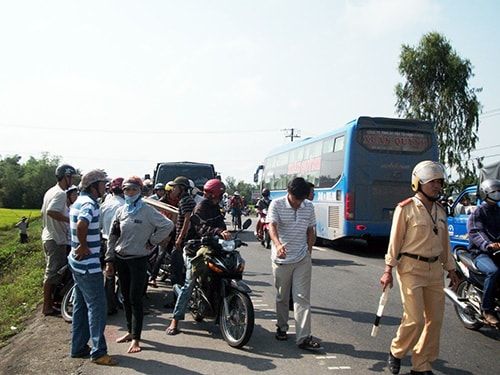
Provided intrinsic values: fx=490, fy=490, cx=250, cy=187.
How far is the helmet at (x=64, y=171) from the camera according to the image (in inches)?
255

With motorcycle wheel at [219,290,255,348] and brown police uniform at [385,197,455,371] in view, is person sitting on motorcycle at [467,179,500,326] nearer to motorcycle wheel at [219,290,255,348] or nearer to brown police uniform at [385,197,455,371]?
brown police uniform at [385,197,455,371]

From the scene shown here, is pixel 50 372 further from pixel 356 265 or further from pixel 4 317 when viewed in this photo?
pixel 356 265

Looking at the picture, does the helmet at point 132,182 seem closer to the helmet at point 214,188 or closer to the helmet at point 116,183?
the helmet at point 214,188

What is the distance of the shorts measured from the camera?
6422 millimetres

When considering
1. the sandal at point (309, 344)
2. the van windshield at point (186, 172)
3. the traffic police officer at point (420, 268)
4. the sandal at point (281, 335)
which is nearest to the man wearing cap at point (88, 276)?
the sandal at point (281, 335)

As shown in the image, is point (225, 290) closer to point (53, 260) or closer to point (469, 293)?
point (53, 260)

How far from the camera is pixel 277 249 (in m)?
5.25

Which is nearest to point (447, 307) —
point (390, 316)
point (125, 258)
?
point (390, 316)

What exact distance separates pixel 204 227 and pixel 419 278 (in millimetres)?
2521

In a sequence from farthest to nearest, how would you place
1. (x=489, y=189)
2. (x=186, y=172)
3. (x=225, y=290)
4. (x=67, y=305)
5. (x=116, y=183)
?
1. (x=186, y=172)
2. (x=116, y=183)
3. (x=67, y=305)
4. (x=489, y=189)
5. (x=225, y=290)

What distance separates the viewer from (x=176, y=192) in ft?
24.0

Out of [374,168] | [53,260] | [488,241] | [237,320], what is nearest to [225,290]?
[237,320]

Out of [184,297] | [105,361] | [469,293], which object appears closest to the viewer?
[105,361]

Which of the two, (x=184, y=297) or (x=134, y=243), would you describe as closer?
(x=134, y=243)
